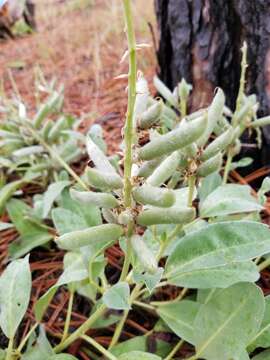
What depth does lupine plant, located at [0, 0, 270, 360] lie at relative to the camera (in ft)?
2.67

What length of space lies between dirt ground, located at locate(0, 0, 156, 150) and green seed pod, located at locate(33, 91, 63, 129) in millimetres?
220

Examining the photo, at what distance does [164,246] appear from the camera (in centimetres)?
106

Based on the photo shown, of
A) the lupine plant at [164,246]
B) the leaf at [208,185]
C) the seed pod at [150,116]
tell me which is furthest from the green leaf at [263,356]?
the seed pod at [150,116]

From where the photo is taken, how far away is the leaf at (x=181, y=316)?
112 cm

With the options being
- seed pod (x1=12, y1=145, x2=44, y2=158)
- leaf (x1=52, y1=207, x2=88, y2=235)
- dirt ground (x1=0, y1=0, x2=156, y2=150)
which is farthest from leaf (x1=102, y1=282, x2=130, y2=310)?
dirt ground (x1=0, y1=0, x2=156, y2=150)

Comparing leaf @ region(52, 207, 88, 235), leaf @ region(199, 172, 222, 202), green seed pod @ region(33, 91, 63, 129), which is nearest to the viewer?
leaf @ region(52, 207, 88, 235)

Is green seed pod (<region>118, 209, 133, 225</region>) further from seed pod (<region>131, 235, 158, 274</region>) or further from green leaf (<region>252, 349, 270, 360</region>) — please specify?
green leaf (<region>252, 349, 270, 360</region>)

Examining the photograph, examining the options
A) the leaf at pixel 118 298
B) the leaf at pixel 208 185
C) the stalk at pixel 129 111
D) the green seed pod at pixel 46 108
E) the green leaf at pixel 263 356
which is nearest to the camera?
the stalk at pixel 129 111

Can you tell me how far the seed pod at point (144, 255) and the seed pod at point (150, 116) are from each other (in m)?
0.18

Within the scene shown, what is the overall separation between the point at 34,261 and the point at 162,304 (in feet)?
1.67

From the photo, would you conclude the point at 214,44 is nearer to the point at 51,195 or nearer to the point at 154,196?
the point at 51,195

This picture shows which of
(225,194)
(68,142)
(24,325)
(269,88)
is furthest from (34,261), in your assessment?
(269,88)

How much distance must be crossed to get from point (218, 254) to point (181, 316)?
221 millimetres

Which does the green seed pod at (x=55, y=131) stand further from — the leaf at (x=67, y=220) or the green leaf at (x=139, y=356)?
the green leaf at (x=139, y=356)
